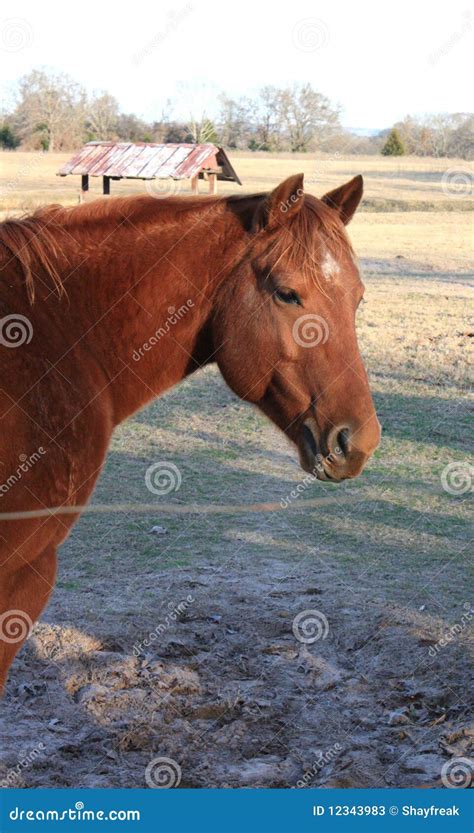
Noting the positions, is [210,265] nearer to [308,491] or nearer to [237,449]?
[308,491]

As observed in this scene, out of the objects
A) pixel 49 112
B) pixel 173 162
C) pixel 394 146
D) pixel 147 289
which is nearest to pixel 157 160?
pixel 173 162

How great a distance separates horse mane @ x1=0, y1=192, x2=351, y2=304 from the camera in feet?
9.26

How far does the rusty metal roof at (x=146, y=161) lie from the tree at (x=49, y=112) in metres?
22.8

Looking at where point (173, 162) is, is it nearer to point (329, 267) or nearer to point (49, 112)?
point (329, 267)

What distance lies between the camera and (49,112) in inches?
1813

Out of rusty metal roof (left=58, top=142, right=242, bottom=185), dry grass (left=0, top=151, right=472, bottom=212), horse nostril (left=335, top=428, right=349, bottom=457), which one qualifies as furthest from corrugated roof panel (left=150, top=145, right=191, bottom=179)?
horse nostril (left=335, top=428, right=349, bottom=457)

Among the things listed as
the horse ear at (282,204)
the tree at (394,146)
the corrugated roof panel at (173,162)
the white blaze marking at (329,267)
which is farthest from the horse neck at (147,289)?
the tree at (394,146)

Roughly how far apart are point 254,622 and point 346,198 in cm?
291

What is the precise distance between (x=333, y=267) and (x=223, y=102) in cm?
4996

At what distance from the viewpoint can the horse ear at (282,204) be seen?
280 centimetres

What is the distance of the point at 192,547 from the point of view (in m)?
6.20

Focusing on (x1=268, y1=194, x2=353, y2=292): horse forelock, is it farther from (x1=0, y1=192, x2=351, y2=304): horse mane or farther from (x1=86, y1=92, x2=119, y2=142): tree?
(x1=86, y1=92, x2=119, y2=142): tree

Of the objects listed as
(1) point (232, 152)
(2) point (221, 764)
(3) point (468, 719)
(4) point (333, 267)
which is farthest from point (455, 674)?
(1) point (232, 152)

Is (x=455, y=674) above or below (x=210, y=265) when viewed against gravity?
below
